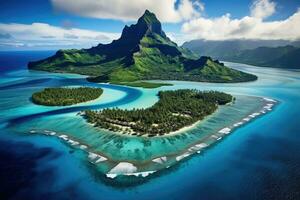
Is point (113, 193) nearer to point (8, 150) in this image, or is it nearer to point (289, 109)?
point (8, 150)

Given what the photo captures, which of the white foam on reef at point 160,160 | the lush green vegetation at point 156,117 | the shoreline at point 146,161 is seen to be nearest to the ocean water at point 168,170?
the shoreline at point 146,161

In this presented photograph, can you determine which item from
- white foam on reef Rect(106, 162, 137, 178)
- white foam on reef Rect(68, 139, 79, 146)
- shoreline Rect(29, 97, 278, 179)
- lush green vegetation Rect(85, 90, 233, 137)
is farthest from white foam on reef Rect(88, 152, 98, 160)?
lush green vegetation Rect(85, 90, 233, 137)

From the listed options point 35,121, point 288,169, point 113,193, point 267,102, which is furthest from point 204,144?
point 267,102

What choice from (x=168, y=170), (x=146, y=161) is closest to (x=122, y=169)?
(x=146, y=161)

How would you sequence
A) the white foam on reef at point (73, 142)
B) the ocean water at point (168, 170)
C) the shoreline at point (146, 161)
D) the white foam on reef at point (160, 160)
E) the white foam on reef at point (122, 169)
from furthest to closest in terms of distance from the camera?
the white foam on reef at point (73, 142)
the white foam on reef at point (160, 160)
the shoreline at point (146, 161)
the white foam on reef at point (122, 169)
the ocean water at point (168, 170)

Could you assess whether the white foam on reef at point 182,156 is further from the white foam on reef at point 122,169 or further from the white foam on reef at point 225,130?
the white foam on reef at point 225,130

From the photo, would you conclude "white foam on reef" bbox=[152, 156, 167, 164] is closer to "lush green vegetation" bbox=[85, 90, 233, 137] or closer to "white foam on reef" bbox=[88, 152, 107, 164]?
"white foam on reef" bbox=[88, 152, 107, 164]
